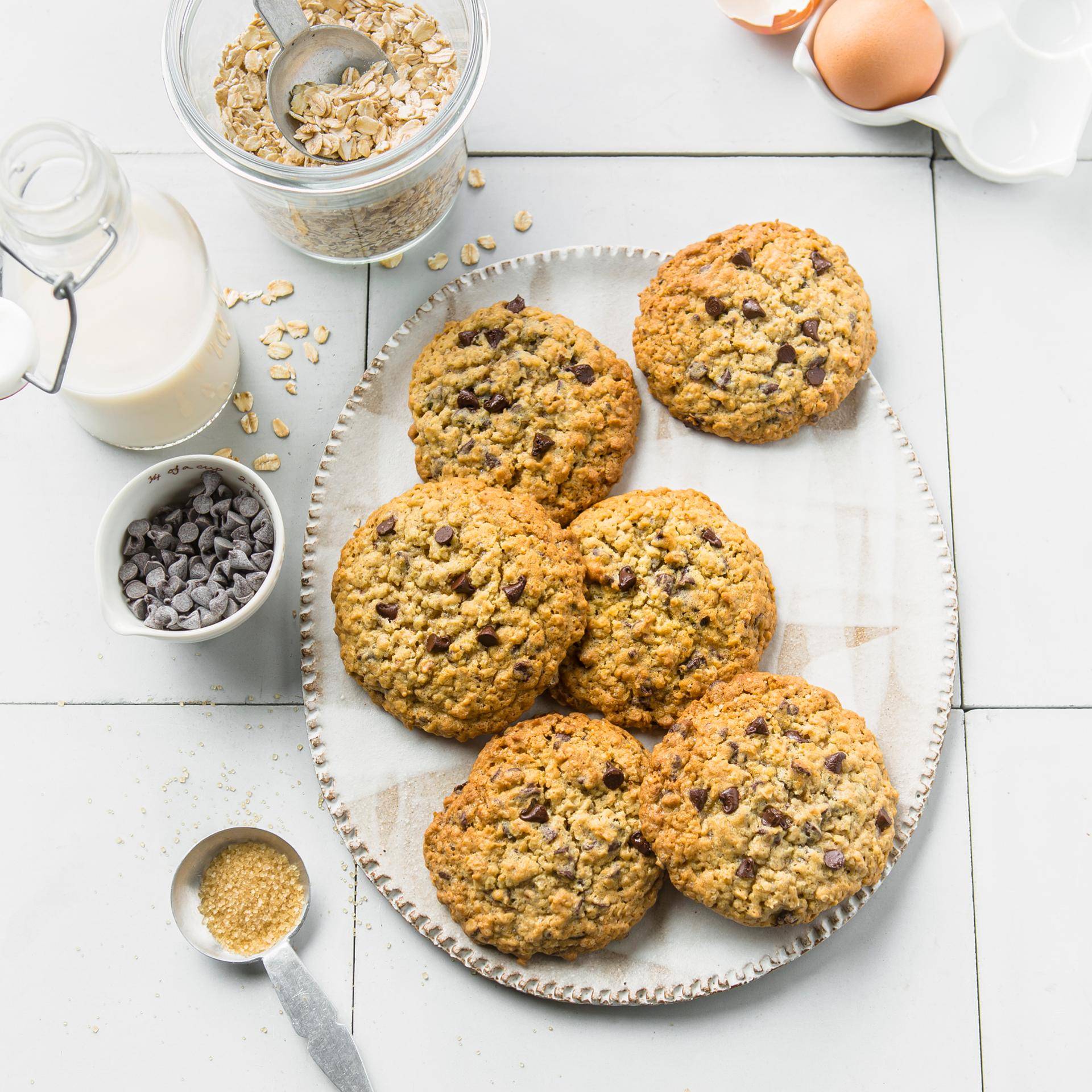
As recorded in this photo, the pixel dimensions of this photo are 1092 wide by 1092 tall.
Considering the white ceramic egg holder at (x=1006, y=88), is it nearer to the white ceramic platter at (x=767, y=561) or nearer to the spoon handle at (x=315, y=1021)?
the white ceramic platter at (x=767, y=561)

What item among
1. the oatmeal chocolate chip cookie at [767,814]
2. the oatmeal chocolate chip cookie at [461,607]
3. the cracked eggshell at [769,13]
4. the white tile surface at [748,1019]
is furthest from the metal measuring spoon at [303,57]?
the white tile surface at [748,1019]

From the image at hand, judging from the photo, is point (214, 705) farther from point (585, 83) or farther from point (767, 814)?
point (585, 83)

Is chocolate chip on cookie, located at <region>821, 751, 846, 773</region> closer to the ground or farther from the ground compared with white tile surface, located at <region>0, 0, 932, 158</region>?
closer to the ground

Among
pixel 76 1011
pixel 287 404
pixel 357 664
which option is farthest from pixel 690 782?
pixel 76 1011

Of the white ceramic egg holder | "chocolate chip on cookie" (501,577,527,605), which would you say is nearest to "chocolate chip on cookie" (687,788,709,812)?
"chocolate chip on cookie" (501,577,527,605)

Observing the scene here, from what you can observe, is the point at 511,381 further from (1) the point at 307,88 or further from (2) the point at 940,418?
(2) the point at 940,418

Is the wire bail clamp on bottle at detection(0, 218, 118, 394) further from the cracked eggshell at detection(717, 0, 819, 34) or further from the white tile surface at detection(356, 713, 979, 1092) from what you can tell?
the cracked eggshell at detection(717, 0, 819, 34)
